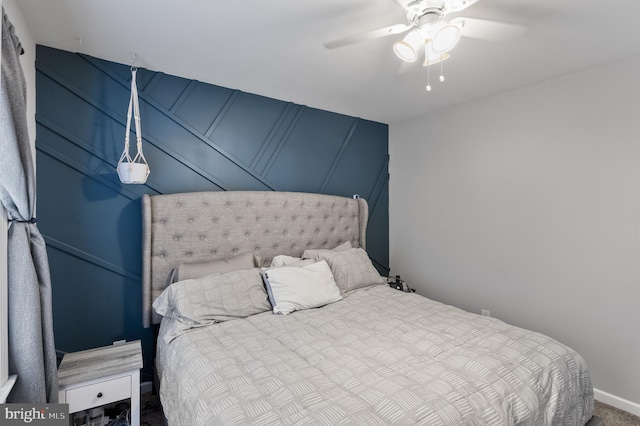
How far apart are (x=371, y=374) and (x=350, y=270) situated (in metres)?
1.33

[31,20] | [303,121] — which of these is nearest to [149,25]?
[31,20]

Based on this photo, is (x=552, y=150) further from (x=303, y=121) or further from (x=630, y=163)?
(x=303, y=121)

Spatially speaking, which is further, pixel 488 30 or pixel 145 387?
pixel 145 387

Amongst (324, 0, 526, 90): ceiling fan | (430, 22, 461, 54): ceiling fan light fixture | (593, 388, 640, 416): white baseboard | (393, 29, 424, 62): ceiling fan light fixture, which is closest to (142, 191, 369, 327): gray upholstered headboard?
(324, 0, 526, 90): ceiling fan

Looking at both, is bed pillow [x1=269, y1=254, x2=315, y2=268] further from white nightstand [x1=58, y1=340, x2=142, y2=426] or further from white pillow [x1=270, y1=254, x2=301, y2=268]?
white nightstand [x1=58, y1=340, x2=142, y2=426]

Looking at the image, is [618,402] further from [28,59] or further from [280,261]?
[28,59]

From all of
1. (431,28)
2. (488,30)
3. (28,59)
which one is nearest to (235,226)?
(28,59)

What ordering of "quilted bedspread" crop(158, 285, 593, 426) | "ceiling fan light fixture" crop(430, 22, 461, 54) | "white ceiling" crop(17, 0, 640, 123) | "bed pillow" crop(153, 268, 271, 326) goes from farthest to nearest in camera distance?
"bed pillow" crop(153, 268, 271, 326) → "white ceiling" crop(17, 0, 640, 123) → "ceiling fan light fixture" crop(430, 22, 461, 54) → "quilted bedspread" crop(158, 285, 593, 426)

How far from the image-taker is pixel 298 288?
7.34 feet

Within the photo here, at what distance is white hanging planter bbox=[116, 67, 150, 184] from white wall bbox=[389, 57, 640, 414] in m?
2.61

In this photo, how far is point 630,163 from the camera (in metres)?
2.07

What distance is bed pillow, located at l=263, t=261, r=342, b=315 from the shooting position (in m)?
2.17

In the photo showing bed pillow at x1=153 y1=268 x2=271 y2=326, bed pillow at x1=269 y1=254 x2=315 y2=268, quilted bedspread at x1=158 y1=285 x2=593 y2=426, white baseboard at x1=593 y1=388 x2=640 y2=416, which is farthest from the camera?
bed pillow at x1=269 y1=254 x2=315 y2=268
